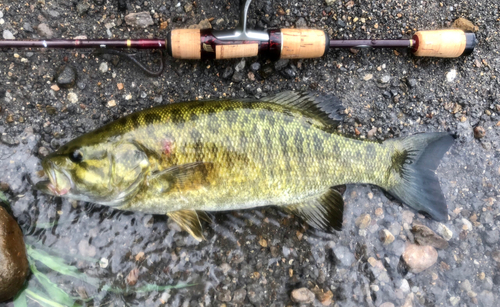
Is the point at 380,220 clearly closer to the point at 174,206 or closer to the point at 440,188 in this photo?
the point at 440,188

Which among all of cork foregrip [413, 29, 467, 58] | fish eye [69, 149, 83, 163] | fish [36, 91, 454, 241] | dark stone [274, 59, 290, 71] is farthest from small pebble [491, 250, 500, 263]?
fish eye [69, 149, 83, 163]

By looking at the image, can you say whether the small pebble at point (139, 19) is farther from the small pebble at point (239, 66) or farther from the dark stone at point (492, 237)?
the dark stone at point (492, 237)

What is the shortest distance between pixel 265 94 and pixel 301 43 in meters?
0.55

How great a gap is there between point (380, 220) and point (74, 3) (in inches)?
130

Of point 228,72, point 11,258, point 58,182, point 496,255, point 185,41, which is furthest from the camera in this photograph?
point 496,255

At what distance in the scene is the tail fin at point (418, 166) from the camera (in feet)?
9.40

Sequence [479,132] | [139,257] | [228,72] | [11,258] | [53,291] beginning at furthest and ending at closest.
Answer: [479,132]
[228,72]
[139,257]
[53,291]
[11,258]

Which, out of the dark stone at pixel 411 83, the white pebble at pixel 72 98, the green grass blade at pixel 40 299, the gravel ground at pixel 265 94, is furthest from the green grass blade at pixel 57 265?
the dark stone at pixel 411 83

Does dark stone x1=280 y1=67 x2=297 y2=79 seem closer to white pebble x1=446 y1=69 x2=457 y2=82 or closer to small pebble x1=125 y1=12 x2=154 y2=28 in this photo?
small pebble x1=125 y1=12 x2=154 y2=28

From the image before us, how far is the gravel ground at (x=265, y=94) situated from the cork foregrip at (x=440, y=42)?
0.23 m

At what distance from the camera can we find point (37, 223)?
9.17ft

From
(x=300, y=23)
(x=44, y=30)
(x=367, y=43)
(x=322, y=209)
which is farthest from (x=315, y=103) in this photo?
(x=44, y=30)

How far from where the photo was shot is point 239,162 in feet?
8.36

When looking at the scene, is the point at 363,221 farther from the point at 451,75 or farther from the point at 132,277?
the point at 132,277
